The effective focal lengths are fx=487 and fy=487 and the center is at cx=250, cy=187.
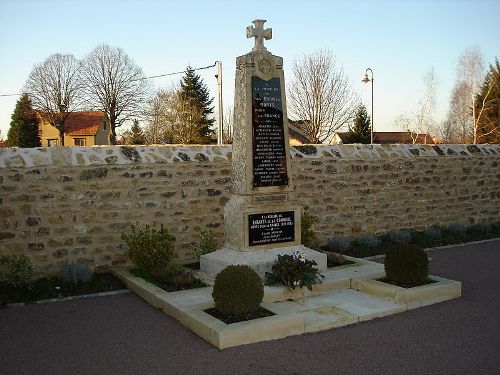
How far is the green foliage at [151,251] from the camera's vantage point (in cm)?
806

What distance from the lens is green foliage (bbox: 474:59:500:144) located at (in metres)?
39.2

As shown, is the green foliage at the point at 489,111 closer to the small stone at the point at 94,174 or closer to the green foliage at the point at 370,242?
the green foliage at the point at 370,242

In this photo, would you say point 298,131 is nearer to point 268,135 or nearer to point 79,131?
point 79,131

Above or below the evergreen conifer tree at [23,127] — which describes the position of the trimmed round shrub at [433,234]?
below

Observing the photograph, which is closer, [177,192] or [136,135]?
[177,192]

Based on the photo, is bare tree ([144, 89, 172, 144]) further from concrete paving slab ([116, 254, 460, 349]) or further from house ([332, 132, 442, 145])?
concrete paving slab ([116, 254, 460, 349])

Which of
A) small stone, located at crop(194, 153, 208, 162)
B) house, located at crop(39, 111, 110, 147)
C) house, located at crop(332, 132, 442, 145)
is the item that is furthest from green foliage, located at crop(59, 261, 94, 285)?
house, located at crop(39, 111, 110, 147)

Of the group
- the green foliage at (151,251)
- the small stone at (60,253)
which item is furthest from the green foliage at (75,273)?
the green foliage at (151,251)

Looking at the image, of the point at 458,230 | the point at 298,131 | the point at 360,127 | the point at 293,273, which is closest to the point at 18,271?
the point at 293,273

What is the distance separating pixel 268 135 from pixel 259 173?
24.9 inches

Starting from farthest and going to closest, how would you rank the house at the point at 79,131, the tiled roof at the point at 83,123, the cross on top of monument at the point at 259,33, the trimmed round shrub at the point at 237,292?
1. the tiled roof at the point at 83,123
2. the house at the point at 79,131
3. the cross on top of monument at the point at 259,33
4. the trimmed round shrub at the point at 237,292

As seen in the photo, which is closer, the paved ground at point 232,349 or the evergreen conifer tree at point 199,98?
the paved ground at point 232,349

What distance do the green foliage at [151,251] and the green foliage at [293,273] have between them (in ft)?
6.30

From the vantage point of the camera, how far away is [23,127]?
44156mm
